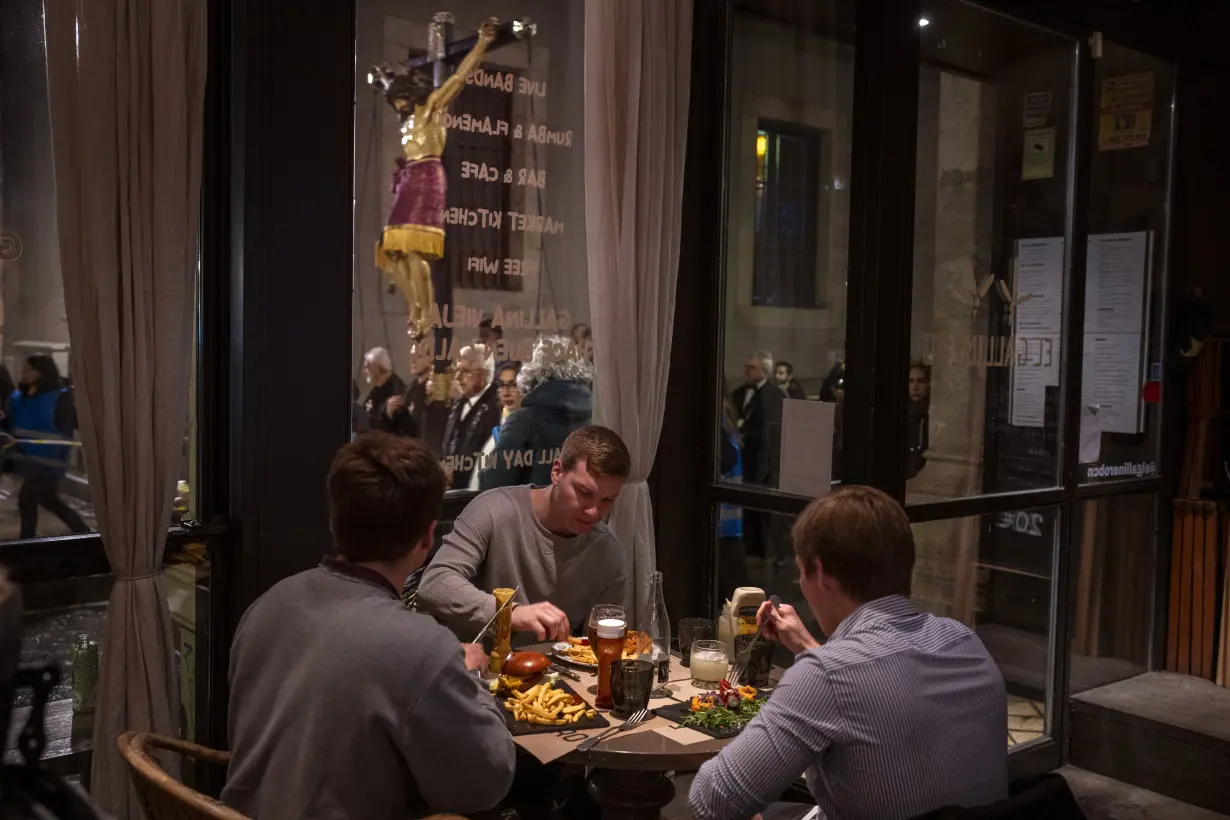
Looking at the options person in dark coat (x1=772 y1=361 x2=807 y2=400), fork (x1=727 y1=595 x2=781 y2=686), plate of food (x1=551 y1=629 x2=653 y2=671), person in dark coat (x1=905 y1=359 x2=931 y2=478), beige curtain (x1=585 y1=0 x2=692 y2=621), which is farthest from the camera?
person in dark coat (x1=772 y1=361 x2=807 y2=400)

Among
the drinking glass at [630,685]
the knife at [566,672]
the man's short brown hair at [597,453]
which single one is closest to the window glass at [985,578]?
the man's short brown hair at [597,453]

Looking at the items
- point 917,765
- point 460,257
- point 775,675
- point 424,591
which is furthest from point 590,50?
point 917,765

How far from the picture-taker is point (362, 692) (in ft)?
5.87

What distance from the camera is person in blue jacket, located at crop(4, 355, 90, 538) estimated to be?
302cm

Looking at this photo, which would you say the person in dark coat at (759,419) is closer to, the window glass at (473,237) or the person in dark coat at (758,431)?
the person in dark coat at (758,431)

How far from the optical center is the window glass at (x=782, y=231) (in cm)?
421

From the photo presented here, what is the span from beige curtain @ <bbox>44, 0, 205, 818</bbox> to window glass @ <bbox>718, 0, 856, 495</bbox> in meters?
2.15

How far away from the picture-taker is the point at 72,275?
9.60 feet

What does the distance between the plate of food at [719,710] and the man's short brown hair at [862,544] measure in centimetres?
49

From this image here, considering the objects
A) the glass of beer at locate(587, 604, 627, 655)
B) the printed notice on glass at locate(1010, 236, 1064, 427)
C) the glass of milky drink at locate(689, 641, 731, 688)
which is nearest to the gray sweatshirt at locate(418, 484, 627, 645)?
the glass of beer at locate(587, 604, 627, 655)

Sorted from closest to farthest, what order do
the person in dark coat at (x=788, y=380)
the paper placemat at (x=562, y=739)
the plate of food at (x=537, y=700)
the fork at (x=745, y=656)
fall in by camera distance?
1. the paper placemat at (x=562, y=739)
2. the plate of food at (x=537, y=700)
3. the fork at (x=745, y=656)
4. the person in dark coat at (x=788, y=380)

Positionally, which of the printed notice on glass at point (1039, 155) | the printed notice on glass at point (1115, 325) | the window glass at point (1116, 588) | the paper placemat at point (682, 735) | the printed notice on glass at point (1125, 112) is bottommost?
the window glass at point (1116, 588)

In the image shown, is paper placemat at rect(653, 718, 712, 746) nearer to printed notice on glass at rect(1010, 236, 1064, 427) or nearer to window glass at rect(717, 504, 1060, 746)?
window glass at rect(717, 504, 1060, 746)

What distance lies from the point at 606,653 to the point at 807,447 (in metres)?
1.83
